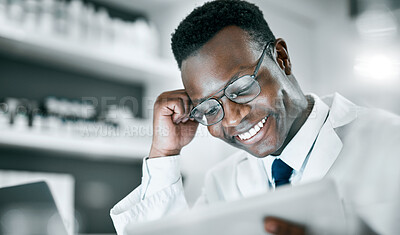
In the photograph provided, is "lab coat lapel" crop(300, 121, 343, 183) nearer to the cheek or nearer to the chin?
the chin

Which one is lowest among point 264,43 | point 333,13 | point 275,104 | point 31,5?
point 275,104

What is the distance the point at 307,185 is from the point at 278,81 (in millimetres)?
519

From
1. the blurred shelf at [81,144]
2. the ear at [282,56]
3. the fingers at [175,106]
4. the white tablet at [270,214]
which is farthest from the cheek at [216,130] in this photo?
the blurred shelf at [81,144]

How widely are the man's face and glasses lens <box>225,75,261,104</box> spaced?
1 centimetres

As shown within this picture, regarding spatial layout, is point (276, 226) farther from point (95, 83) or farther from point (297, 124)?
point (95, 83)

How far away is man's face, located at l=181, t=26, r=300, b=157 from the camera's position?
0.99 metres

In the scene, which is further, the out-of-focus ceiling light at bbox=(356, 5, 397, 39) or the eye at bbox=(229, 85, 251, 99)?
the out-of-focus ceiling light at bbox=(356, 5, 397, 39)

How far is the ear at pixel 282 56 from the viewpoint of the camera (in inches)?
41.3

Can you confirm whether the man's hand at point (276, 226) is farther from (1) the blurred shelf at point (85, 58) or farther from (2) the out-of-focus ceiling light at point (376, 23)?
(1) the blurred shelf at point (85, 58)

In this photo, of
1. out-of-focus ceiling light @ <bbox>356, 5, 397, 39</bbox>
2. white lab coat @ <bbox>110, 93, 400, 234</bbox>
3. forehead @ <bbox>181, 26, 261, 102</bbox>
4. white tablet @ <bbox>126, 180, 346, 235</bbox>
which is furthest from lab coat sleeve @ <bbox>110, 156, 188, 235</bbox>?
out-of-focus ceiling light @ <bbox>356, 5, 397, 39</bbox>

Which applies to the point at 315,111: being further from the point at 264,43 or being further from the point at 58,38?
the point at 58,38

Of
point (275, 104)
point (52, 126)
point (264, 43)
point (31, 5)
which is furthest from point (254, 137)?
point (31, 5)

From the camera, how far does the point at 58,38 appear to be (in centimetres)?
189

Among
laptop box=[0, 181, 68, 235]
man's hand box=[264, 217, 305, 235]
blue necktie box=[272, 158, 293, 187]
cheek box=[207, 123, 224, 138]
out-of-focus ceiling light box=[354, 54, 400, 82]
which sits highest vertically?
out-of-focus ceiling light box=[354, 54, 400, 82]
